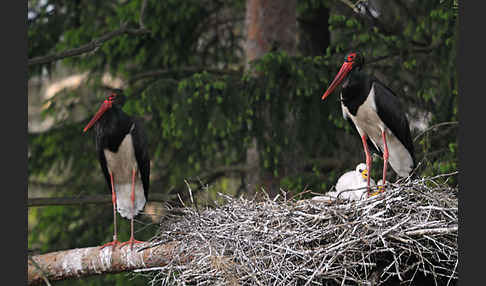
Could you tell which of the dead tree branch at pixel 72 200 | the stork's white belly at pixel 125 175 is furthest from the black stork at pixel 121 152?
the dead tree branch at pixel 72 200

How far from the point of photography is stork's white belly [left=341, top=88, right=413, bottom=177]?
4.17 m

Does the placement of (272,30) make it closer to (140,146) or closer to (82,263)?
(140,146)

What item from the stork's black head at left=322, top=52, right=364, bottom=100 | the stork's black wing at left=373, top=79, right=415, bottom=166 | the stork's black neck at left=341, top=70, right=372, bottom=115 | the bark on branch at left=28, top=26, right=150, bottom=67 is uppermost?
the bark on branch at left=28, top=26, right=150, bottom=67

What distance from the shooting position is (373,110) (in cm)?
416

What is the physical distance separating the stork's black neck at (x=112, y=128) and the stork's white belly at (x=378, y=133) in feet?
5.15

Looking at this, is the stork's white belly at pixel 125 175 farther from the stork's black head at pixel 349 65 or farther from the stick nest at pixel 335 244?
the stork's black head at pixel 349 65

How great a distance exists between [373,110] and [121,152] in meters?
1.87

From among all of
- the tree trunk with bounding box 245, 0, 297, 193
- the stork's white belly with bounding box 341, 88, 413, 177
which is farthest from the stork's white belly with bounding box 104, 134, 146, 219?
the stork's white belly with bounding box 341, 88, 413, 177

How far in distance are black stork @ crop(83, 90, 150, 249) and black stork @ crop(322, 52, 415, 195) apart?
155cm

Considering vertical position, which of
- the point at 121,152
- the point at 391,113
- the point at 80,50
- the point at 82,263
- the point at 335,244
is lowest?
the point at 82,263

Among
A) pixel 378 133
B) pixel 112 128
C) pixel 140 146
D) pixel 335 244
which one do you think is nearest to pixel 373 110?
pixel 378 133

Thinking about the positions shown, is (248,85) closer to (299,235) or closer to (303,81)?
(303,81)

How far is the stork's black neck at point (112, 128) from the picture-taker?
4.61 meters

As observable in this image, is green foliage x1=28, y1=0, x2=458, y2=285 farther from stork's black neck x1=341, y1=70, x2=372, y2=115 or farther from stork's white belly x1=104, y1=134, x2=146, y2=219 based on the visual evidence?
stork's black neck x1=341, y1=70, x2=372, y2=115
